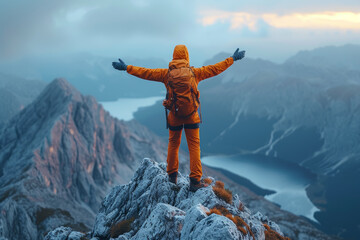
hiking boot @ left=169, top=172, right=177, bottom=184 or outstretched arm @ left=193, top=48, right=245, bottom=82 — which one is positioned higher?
outstretched arm @ left=193, top=48, right=245, bottom=82

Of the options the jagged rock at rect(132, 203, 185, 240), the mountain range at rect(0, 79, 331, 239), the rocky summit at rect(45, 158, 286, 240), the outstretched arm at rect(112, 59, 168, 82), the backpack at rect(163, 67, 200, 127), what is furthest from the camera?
the mountain range at rect(0, 79, 331, 239)

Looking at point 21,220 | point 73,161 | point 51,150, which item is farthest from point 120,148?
point 21,220

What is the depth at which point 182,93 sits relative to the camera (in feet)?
52.1

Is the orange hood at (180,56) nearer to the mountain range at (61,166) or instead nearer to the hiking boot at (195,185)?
the hiking boot at (195,185)

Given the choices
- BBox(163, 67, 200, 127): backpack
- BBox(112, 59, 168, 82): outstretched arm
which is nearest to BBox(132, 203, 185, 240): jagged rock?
BBox(163, 67, 200, 127): backpack

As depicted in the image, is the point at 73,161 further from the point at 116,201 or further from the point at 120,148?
the point at 116,201

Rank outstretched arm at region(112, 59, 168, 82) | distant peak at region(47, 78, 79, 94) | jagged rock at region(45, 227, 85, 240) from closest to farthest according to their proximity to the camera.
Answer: outstretched arm at region(112, 59, 168, 82)
jagged rock at region(45, 227, 85, 240)
distant peak at region(47, 78, 79, 94)

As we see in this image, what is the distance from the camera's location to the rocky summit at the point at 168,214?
1307cm

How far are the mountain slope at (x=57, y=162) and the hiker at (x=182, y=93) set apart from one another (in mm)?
65991

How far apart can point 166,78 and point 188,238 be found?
8392 mm

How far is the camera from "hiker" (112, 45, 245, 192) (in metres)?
15.9

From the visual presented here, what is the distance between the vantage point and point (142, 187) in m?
22.4

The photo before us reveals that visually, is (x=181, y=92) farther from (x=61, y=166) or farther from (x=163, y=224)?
(x=61, y=166)

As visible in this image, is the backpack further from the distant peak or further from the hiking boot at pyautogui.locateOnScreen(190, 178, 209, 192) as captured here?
the distant peak
